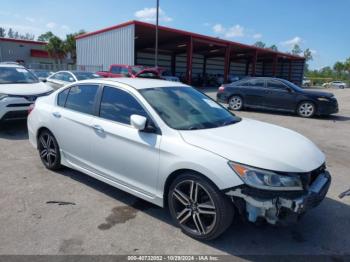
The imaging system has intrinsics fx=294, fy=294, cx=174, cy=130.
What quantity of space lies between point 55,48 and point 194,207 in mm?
53851

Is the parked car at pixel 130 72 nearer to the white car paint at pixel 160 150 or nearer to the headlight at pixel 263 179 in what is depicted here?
the white car paint at pixel 160 150

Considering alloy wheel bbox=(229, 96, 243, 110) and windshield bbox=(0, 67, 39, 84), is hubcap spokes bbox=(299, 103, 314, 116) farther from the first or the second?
windshield bbox=(0, 67, 39, 84)

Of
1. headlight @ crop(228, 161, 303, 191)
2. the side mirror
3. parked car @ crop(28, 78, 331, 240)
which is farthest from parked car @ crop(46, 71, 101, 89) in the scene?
headlight @ crop(228, 161, 303, 191)

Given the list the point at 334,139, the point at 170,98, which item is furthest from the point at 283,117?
the point at 170,98

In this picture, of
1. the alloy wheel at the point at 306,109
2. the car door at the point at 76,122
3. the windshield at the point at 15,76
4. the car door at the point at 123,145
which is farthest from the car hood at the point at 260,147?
the alloy wheel at the point at 306,109

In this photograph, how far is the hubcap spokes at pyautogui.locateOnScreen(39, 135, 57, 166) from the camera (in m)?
4.63

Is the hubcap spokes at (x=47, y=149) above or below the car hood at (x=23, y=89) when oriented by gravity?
below

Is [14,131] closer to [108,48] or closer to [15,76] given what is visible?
[15,76]

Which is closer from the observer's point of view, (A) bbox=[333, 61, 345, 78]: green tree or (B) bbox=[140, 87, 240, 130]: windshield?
(B) bbox=[140, 87, 240, 130]: windshield

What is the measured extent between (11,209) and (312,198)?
11.1ft

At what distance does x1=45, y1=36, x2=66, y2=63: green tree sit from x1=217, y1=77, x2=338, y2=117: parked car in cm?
4512

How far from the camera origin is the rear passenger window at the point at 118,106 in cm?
350

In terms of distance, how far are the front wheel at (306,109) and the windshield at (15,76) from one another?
9.34 meters

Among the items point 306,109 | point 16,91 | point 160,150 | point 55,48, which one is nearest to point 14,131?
point 16,91
